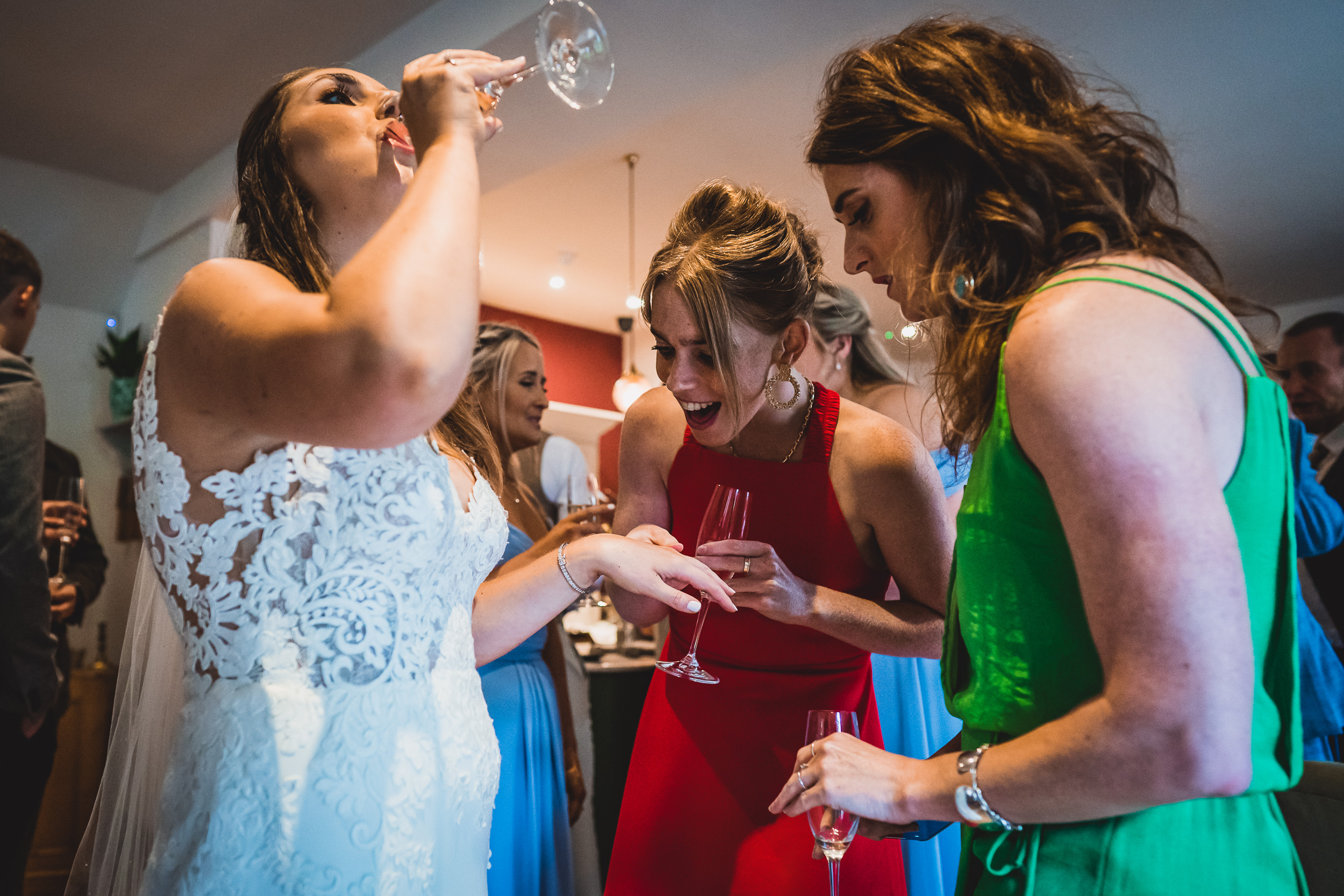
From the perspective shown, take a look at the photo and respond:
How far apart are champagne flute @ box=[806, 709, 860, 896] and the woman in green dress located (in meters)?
0.04

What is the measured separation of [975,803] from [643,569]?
63 centimetres

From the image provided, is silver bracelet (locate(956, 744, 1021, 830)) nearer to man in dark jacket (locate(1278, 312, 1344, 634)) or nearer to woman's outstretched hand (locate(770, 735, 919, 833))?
woman's outstretched hand (locate(770, 735, 919, 833))

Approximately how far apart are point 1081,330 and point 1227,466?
21 cm

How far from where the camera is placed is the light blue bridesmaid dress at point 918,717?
2240 mm

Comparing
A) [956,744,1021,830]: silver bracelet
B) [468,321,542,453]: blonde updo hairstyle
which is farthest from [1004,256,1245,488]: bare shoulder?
[468,321,542,453]: blonde updo hairstyle

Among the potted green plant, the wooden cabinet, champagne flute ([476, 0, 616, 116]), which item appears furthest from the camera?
the potted green plant

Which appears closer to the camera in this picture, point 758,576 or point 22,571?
point 758,576

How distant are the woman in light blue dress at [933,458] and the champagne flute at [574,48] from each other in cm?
101

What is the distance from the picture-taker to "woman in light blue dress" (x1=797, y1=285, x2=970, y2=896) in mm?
2164

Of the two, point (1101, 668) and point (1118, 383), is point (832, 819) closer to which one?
point (1101, 668)

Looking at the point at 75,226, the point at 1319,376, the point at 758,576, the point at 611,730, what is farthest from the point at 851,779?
the point at 75,226

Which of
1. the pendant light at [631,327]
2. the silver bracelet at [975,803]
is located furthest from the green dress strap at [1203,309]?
the pendant light at [631,327]

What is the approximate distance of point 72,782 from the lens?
4.95m

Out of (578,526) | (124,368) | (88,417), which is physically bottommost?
(578,526)
